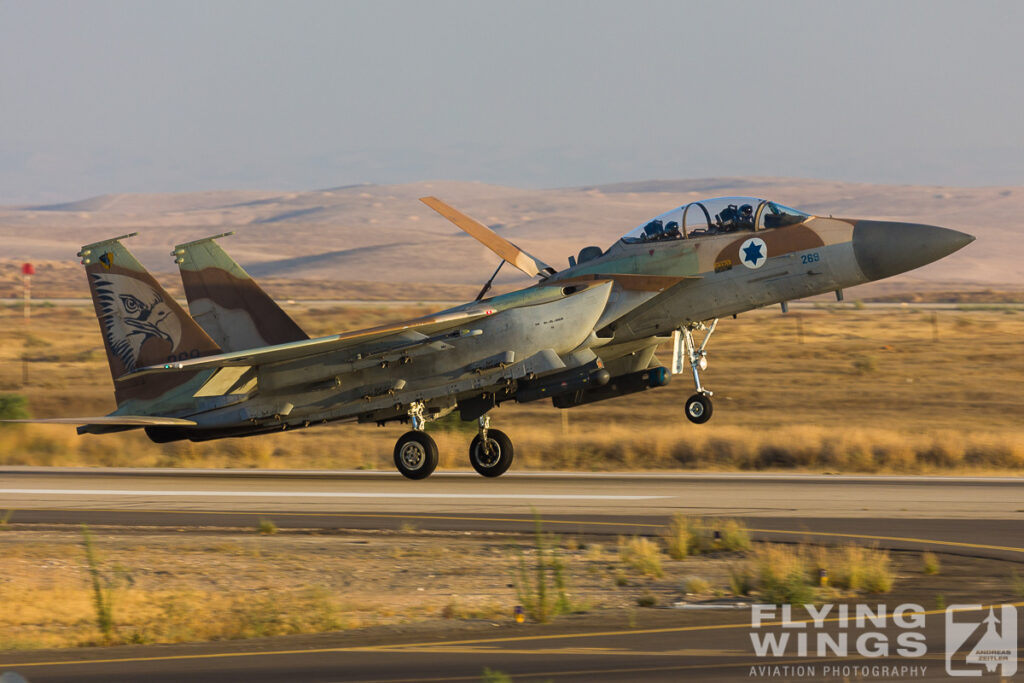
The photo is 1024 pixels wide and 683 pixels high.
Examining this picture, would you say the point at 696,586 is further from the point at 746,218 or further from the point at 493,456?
the point at 493,456

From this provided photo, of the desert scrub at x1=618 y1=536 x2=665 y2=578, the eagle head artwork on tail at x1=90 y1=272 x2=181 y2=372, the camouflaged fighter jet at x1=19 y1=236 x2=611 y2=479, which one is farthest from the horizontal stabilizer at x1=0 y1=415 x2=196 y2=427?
the desert scrub at x1=618 y1=536 x2=665 y2=578

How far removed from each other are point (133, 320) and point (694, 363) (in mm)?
9937

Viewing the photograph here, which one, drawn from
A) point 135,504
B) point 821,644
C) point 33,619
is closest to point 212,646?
point 33,619

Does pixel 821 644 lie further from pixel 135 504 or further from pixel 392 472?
pixel 392 472

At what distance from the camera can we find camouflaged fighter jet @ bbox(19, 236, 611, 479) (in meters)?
20.5

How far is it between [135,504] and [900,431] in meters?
19.0

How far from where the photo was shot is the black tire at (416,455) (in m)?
21.6

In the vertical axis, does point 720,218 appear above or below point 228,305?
above

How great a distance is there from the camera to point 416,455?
2164 cm

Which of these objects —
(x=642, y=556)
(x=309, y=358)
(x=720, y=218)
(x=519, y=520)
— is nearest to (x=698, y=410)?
(x=720, y=218)

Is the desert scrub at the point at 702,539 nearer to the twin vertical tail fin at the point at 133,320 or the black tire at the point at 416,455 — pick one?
the black tire at the point at 416,455

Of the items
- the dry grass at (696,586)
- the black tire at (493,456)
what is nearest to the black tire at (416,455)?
the black tire at (493,456)

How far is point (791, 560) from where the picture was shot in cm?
1352

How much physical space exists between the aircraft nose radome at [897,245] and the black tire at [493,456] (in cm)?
698
